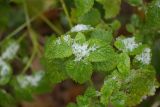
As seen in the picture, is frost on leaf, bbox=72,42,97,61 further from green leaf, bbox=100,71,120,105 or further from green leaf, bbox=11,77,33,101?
green leaf, bbox=11,77,33,101

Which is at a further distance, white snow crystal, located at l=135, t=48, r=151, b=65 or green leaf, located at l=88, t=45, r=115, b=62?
white snow crystal, located at l=135, t=48, r=151, b=65

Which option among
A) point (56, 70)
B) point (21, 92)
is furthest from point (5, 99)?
point (56, 70)

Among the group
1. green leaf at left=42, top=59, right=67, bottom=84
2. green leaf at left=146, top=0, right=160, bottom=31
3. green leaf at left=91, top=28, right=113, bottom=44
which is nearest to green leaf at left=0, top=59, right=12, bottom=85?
green leaf at left=42, top=59, right=67, bottom=84

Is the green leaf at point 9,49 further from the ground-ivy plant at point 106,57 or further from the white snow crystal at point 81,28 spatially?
the white snow crystal at point 81,28

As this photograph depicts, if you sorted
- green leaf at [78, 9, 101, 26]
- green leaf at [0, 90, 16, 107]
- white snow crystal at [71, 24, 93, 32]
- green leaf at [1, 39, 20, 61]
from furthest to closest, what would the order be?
green leaf at [1, 39, 20, 61] < green leaf at [0, 90, 16, 107] < green leaf at [78, 9, 101, 26] < white snow crystal at [71, 24, 93, 32]

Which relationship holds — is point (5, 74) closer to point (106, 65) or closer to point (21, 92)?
point (21, 92)

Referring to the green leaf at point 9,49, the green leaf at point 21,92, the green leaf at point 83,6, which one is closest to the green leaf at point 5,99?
the green leaf at point 21,92

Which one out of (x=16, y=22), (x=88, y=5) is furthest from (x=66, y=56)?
(x=16, y=22)

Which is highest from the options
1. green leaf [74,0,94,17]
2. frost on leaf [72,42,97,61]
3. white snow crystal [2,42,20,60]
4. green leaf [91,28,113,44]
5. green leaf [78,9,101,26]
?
white snow crystal [2,42,20,60]
